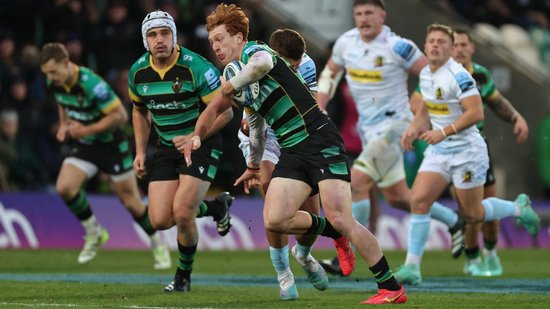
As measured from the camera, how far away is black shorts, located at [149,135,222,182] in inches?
487

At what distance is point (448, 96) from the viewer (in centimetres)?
1361

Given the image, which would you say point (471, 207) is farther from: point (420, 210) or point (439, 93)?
point (439, 93)

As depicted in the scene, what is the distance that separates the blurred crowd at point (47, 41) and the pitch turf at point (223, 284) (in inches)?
84.1

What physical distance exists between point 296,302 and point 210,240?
370 inches

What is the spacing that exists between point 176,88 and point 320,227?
7.08ft

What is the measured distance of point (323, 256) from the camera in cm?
1873

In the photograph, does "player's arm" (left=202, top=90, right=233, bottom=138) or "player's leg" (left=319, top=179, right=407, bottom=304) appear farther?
"player's arm" (left=202, top=90, right=233, bottom=138)

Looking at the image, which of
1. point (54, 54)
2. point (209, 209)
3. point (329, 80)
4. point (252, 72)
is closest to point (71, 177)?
point (54, 54)

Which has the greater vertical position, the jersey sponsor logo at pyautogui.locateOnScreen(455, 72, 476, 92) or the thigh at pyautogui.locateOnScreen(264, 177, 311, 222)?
the thigh at pyautogui.locateOnScreen(264, 177, 311, 222)

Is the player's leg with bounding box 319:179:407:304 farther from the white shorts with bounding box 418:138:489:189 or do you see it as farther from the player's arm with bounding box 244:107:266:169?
the white shorts with bounding box 418:138:489:189

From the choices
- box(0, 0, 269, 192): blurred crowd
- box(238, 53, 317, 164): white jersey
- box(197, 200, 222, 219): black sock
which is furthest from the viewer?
box(0, 0, 269, 192): blurred crowd

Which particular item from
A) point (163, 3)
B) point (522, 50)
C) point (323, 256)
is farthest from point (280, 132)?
point (522, 50)

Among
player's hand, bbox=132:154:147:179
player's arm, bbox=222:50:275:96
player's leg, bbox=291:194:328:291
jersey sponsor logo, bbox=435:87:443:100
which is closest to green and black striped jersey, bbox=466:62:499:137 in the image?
jersey sponsor logo, bbox=435:87:443:100

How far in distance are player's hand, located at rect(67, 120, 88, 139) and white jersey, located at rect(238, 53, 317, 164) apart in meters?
4.03
